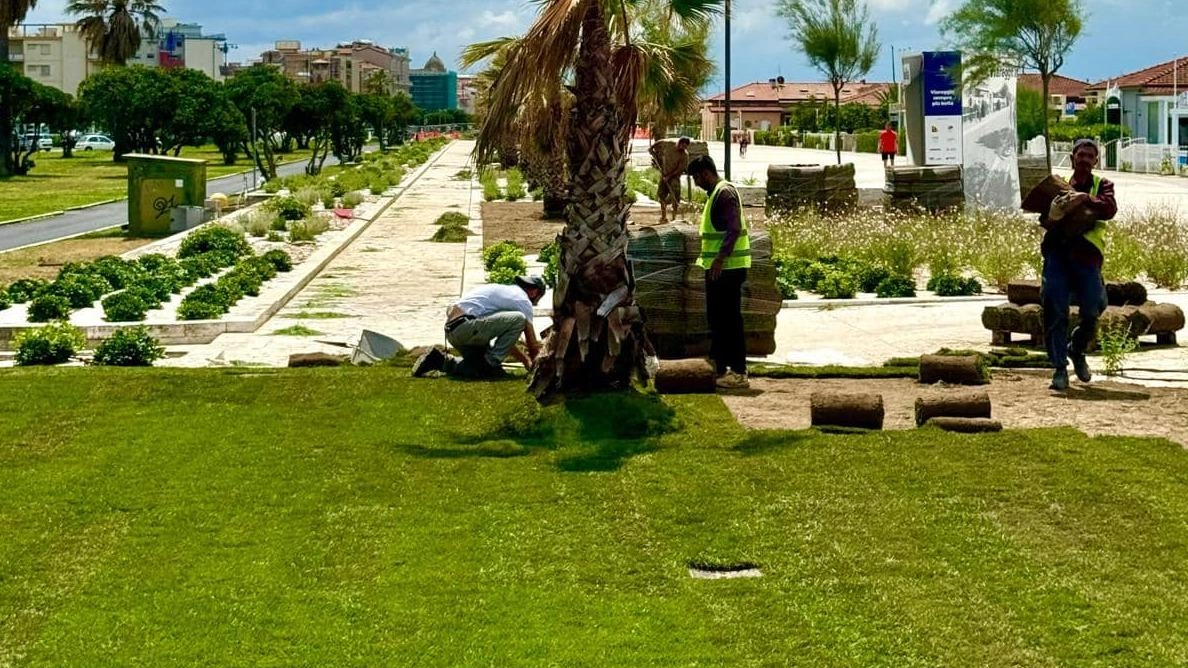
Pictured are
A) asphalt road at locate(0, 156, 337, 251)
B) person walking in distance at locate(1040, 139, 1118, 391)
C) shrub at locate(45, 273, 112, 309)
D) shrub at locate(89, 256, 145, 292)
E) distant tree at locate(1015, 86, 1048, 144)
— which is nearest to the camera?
person walking in distance at locate(1040, 139, 1118, 391)

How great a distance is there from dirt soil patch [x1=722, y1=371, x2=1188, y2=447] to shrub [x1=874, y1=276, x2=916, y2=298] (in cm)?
552

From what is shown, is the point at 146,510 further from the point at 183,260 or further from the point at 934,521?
the point at 183,260

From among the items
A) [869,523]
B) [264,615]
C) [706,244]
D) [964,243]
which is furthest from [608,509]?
[964,243]

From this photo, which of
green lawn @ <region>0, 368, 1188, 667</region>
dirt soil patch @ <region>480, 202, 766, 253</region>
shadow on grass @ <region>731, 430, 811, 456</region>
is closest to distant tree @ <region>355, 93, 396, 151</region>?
dirt soil patch @ <region>480, 202, 766, 253</region>

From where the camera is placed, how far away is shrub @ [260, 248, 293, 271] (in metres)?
21.2

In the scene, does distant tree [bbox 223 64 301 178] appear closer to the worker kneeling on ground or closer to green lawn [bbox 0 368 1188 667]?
the worker kneeling on ground

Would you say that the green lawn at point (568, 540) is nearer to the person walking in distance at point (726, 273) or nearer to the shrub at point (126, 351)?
the person walking in distance at point (726, 273)

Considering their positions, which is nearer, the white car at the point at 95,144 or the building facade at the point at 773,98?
the white car at the point at 95,144

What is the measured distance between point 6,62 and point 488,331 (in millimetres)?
58477

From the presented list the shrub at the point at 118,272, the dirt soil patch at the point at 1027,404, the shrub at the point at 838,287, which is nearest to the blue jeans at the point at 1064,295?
the dirt soil patch at the point at 1027,404

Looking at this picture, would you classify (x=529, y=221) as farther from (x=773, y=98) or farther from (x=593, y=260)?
(x=773, y=98)

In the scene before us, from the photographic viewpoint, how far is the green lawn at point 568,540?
19.5 feet

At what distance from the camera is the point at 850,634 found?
234 inches

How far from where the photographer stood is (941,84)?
30.3 m
